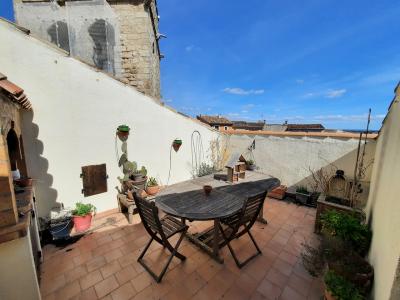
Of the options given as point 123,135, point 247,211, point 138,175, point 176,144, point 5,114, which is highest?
point 5,114

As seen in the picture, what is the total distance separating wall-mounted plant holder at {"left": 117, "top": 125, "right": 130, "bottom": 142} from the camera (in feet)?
13.1

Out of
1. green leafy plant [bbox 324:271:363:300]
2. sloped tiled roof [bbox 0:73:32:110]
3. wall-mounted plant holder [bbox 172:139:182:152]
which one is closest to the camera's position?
green leafy plant [bbox 324:271:363:300]

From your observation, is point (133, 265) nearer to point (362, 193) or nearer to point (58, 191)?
point (58, 191)

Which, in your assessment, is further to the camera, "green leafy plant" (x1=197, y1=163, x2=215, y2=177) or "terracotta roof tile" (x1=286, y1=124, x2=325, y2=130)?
"terracotta roof tile" (x1=286, y1=124, x2=325, y2=130)

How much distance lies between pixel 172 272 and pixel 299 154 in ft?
14.9

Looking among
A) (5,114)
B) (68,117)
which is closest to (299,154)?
(68,117)

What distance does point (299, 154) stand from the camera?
5.11 m

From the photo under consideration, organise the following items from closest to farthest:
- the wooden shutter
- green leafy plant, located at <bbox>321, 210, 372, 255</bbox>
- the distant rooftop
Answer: green leafy plant, located at <bbox>321, 210, 372, 255</bbox>
the wooden shutter
the distant rooftop

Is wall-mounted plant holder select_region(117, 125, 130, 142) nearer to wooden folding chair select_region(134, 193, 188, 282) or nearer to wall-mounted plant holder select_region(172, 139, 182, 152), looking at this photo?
wall-mounted plant holder select_region(172, 139, 182, 152)

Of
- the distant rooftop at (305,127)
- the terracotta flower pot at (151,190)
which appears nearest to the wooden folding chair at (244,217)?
the terracotta flower pot at (151,190)

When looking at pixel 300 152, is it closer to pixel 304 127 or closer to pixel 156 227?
pixel 156 227

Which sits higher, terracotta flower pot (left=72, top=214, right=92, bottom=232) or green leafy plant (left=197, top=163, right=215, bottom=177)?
green leafy plant (left=197, top=163, right=215, bottom=177)

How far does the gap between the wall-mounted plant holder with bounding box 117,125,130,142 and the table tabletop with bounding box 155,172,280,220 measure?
187 centimetres

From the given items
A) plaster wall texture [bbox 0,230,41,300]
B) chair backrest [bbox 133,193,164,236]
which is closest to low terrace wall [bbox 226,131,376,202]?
chair backrest [bbox 133,193,164,236]
